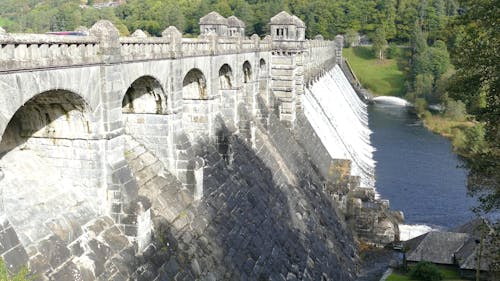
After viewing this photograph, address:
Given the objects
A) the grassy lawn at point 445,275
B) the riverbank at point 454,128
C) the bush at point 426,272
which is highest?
the riverbank at point 454,128

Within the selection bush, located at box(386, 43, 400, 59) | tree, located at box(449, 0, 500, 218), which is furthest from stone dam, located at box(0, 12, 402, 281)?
bush, located at box(386, 43, 400, 59)

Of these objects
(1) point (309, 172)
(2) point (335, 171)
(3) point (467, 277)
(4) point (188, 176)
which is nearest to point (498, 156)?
(4) point (188, 176)

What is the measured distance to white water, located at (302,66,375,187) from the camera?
52.6m

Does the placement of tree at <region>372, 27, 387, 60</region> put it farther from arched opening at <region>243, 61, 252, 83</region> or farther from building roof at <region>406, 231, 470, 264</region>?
arched opening at <region>243, 61, 252, 83</region>

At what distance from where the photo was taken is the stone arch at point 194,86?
25180 millimetres

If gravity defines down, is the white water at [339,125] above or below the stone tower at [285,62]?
below

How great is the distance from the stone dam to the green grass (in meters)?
87.0

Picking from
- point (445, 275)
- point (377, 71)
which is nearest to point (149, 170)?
point (445, 275)

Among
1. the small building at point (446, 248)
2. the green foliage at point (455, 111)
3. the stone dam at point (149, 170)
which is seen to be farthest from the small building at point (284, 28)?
the green foliage at point (455, 111)

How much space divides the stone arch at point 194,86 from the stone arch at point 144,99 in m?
4.38

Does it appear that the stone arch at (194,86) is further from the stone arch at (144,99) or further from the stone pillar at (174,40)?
the stone arch at (144,99)

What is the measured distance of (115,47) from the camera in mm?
16672

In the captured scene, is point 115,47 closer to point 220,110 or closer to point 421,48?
point 220,110

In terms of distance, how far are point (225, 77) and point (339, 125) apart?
1382 inches
